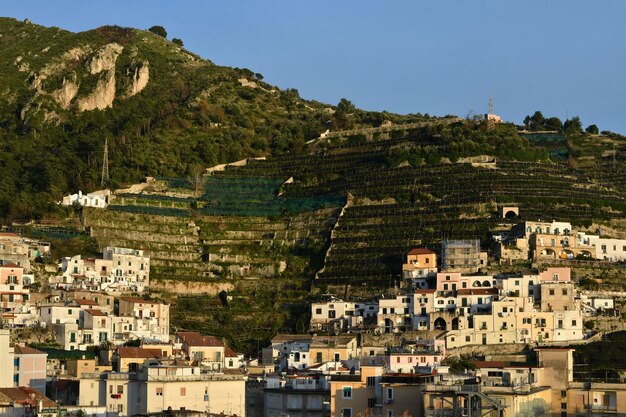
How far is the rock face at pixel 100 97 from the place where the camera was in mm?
153625

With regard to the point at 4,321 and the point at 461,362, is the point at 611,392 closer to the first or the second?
the point at 461,362

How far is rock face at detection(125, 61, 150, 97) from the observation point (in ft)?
520

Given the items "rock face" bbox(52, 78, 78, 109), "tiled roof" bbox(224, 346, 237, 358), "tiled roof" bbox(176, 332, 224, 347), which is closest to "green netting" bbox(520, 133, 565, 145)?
"rock face" bbox(52, 78, 78, 109)

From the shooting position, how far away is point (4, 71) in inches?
6329

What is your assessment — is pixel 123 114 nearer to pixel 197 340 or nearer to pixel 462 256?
pixel 462 256

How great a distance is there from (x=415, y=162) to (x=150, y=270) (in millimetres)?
22848

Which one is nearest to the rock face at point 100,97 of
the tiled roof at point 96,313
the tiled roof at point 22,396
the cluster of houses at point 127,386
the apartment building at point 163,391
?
the tiled roof at point 96,313

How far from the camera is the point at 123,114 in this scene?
152000 millimetres

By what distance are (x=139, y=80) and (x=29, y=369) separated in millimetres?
83658

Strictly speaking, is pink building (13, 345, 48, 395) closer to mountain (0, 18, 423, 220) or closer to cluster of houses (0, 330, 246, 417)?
cluster of houses (0, 330, 246, 417)

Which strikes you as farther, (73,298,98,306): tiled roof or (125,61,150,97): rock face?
(125,61,150,97): rock face

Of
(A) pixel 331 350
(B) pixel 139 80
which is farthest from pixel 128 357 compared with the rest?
A: (B) pixel 139 80

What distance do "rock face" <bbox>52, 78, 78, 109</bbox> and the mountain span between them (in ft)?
0.29

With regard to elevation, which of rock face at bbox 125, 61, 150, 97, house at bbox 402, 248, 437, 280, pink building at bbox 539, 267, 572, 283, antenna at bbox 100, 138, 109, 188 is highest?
rock face at bbox 125, 61, 150, 97
